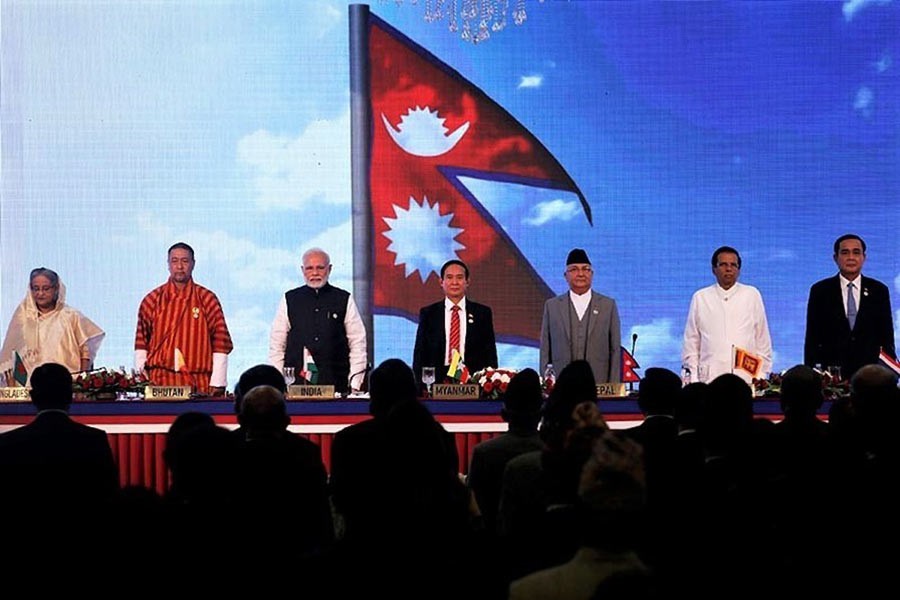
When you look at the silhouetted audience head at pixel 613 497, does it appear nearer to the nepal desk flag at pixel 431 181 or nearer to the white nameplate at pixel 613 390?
the white nameplate at pixel 613 390

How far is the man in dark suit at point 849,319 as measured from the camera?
7727mm

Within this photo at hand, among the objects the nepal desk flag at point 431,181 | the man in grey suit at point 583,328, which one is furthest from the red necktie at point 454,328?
the nepal desk flag at point 431,181

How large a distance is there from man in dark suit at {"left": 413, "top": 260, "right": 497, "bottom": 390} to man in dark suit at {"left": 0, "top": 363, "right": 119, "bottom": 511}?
3236mm

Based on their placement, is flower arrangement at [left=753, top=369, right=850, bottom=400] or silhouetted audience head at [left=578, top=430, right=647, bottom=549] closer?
silhouetted audience head at [left=578, top=430, right=647, bottom=549]

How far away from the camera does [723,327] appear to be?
25.5 feet

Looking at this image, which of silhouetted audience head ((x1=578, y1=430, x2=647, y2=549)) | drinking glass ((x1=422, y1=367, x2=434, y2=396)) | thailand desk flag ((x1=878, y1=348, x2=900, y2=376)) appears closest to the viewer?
silhouetted audience head ((x1=578, y1=430, x2=647, y2=549))

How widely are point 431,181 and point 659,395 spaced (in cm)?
554

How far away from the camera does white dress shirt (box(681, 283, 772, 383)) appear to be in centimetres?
775

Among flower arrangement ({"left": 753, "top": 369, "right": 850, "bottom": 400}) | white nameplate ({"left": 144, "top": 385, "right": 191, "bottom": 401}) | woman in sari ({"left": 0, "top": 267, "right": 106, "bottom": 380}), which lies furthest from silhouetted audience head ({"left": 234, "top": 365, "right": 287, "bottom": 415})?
woman in sari ({"left": 0, "top": 267, "right": 106, "bottom": 380})

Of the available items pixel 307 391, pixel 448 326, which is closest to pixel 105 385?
pixel 307 391

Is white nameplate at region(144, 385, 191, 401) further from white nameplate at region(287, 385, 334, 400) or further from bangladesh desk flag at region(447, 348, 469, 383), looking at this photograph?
bangladesh desk flag at region(447, 348, 469, 383)

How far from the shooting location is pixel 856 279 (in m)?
7.82

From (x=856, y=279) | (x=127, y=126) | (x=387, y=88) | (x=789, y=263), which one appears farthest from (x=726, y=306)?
(x=127, y=126)

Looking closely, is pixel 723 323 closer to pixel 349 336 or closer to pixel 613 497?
pixel 349 336
